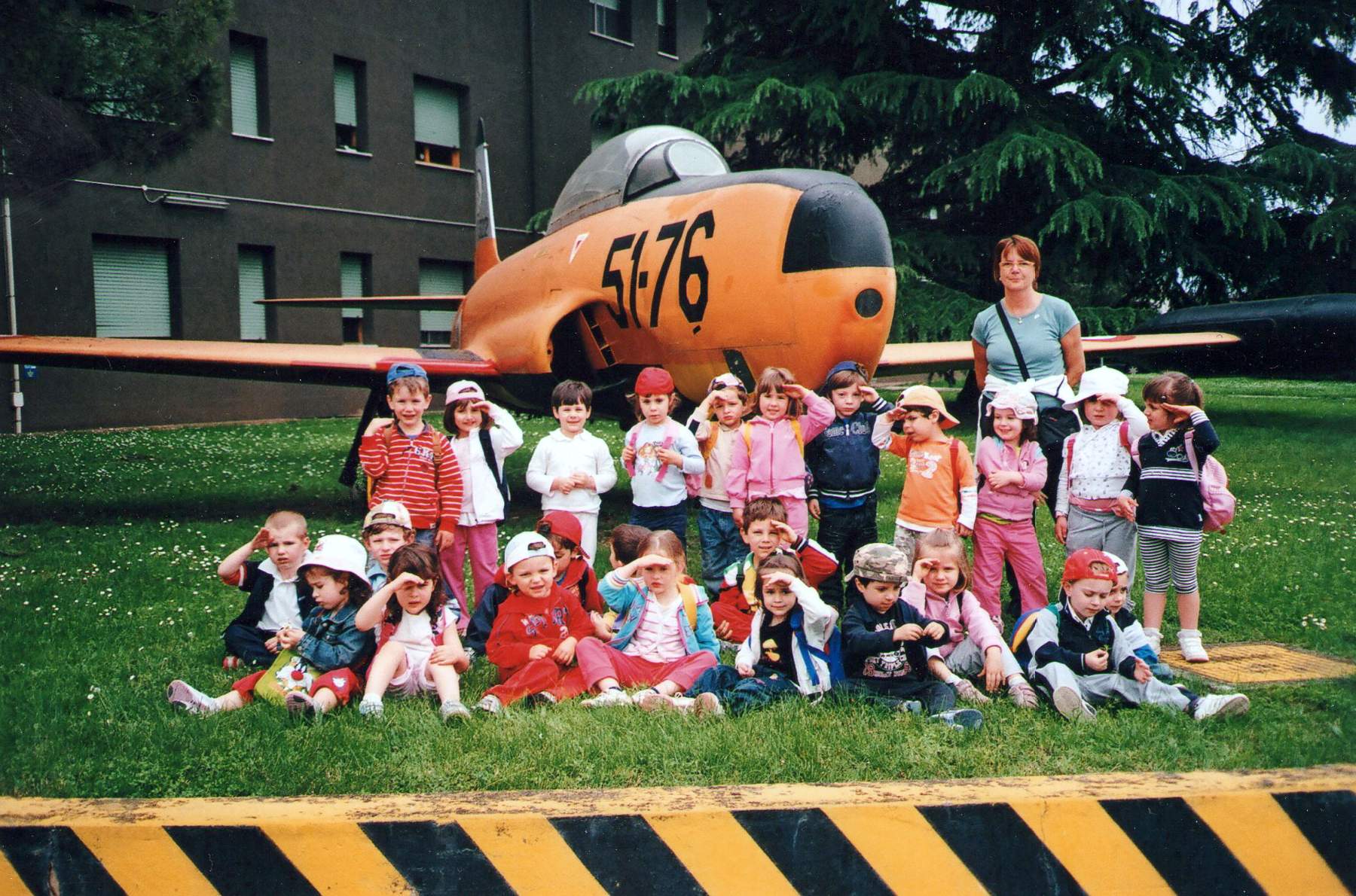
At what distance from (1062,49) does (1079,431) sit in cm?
1208

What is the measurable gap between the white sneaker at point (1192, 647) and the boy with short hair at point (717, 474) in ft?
7.18

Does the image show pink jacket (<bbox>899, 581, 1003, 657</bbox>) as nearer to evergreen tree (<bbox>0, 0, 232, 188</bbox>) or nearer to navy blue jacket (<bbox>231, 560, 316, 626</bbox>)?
navy blue jacket (<bbox>231, 560, 316, 626</bbox>)

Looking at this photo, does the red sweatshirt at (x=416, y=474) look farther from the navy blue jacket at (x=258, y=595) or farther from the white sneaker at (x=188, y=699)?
the white sneaker at (x=188, y=699)

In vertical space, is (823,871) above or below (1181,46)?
below

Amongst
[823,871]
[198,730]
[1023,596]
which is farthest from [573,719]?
[1023,596]

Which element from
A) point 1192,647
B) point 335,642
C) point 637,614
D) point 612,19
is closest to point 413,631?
point 335,642

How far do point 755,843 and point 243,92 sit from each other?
611 inches

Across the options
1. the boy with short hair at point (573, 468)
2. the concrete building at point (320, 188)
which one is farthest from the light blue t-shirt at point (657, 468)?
the concrete building at point (320, 188)

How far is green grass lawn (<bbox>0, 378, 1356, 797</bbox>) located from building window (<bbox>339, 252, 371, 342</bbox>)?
38.1 feet

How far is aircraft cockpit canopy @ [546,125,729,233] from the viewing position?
792 cm

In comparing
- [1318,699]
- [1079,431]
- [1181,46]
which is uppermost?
[1181,46]

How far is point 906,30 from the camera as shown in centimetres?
1482

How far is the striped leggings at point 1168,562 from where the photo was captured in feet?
14.7

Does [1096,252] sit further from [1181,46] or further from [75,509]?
[75,509]
